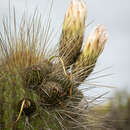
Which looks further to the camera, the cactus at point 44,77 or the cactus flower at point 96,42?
the cactus flower at point 96,42

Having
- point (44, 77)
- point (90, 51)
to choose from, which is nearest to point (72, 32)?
point (90, 51)

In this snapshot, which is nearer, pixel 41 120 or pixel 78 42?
pixel 41 120

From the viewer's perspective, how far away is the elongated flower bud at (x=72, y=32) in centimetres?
292

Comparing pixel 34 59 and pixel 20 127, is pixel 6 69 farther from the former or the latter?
pixel 20 127

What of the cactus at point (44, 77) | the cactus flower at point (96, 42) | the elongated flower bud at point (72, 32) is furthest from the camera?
the cactus flower at point (96, 42)

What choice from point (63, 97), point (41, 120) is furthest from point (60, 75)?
point (41, 120)

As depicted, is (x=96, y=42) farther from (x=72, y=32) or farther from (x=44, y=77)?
(x=44, y=77)

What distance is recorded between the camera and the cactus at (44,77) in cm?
238

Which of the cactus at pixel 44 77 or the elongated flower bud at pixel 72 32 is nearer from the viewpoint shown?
the cactus at pixel 44 77

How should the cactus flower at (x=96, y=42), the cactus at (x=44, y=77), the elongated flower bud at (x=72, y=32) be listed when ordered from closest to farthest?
the cactus at (x=44, y=77) < the elongated flower bud at (x=72, y=32) < the cactus flower at (x=96, y=42)

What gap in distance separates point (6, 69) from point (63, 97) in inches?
20.4

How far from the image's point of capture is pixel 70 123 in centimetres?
275

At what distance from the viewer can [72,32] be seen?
3.01m

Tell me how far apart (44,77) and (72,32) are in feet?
2.05
